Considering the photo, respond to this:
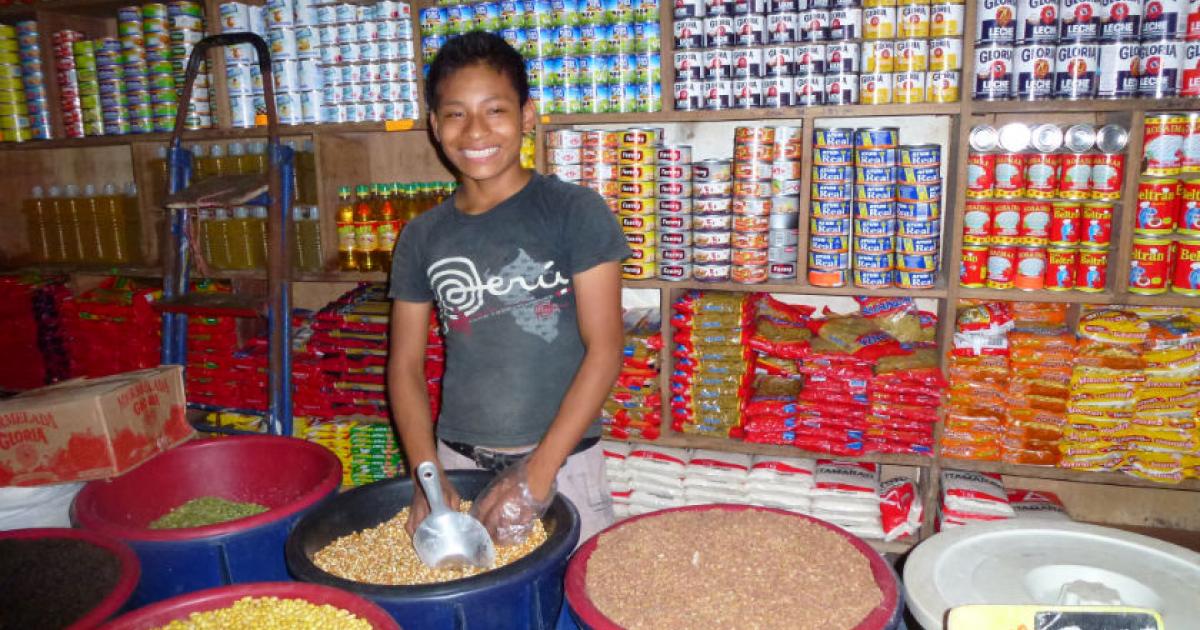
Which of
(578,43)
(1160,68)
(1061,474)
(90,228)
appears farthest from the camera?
(90,228)

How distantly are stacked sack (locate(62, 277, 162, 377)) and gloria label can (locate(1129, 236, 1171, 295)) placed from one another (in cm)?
332

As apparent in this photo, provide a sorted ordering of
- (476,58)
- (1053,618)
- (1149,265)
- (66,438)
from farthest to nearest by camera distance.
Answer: (1149,265), (66,438), (476,58), (1053,618)

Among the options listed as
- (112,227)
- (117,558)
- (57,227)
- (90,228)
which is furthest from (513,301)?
(57,227)

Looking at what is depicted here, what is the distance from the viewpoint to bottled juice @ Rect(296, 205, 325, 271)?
268 centimetres

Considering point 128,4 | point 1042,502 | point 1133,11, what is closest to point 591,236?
point 1133,11

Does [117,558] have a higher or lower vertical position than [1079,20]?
lower

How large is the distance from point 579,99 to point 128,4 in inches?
73.5

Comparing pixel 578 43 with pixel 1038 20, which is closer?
pixel 1038 20

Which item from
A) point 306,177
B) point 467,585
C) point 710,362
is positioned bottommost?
point 710,362

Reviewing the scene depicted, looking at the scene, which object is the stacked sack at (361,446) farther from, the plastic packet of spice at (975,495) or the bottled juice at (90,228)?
the plastic packet of spice at (975,495)

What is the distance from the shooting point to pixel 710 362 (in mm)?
2389

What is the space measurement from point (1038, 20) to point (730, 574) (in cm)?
179

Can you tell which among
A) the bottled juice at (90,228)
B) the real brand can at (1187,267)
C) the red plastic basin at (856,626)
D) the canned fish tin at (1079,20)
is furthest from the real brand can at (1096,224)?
the bottled juice at (90,228)

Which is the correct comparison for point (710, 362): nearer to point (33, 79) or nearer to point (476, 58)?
point (476, 58)
